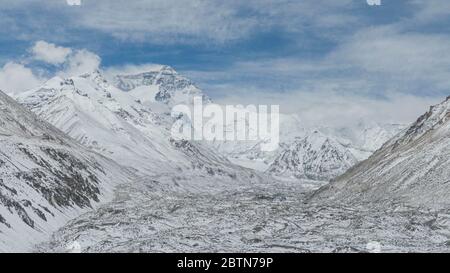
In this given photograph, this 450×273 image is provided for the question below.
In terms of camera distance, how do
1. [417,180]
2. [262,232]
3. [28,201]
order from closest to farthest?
[262,232] < [28,201] < [417,180]

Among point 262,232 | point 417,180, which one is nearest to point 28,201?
point 262,232

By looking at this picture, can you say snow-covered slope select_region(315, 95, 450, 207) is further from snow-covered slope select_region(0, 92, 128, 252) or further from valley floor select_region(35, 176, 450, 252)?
snow-covered slope select_region(0, 92, 128, 252)

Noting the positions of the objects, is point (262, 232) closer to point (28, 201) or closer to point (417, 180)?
point (28, 201)

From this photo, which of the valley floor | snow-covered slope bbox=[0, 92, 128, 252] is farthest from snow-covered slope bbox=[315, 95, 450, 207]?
snow-covered slope bbox=[0, 92, 128, 252]

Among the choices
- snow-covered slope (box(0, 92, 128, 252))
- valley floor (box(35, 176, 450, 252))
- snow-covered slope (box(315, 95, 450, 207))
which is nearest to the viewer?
valley floor (box(35, 176, 450, 252))

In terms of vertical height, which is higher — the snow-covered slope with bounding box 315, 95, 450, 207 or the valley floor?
the snow-covered slope with bounding box 315, 95, 450, 207

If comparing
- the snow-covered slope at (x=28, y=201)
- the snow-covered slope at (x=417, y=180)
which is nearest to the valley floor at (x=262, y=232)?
the snow-covered slope at (x=28, y=201)

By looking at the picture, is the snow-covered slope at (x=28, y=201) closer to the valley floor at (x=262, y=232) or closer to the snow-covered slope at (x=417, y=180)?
the valley floor at (x=262, y=232)

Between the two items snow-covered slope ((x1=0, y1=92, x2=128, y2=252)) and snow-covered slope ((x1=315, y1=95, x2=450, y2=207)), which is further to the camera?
snow-covered slope ((x1=315, y1=95, x2=450, y2=207))

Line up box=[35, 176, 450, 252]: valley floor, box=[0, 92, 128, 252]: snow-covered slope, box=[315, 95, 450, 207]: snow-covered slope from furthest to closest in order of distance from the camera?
box=[315, 95, 450, 207]: snow-covered slope → box=[0, 92, 128, 252]: snow-covered slope → box=[35, 176, 450, 252]: valley floor

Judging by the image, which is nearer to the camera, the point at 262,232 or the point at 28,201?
the point at 262,232
